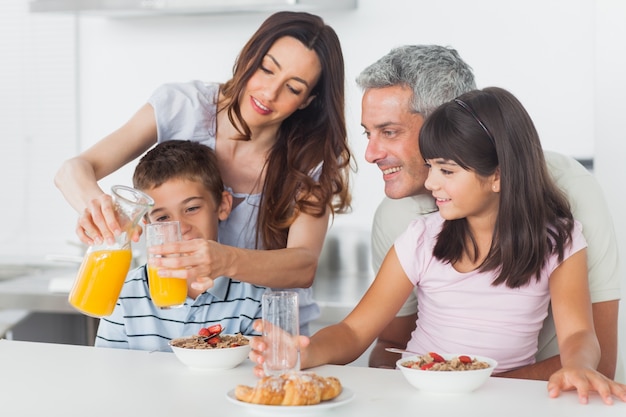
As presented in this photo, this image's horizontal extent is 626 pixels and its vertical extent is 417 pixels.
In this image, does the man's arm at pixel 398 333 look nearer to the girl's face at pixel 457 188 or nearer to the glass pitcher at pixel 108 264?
the girl's face at pixel 457 188

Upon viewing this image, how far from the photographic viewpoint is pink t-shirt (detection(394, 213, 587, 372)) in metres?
1.99

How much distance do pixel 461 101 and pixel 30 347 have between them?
1.10 m

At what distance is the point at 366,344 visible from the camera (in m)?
1.94

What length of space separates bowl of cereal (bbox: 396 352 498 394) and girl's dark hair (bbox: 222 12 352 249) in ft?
2.53

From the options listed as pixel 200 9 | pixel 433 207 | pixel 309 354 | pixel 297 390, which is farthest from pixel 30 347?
pixel 200 9

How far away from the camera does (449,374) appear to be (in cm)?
144

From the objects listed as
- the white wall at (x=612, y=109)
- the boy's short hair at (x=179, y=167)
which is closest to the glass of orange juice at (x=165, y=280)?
the boy's short hair at (x=179, y=167)

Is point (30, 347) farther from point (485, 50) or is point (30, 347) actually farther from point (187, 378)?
point (485, 50)

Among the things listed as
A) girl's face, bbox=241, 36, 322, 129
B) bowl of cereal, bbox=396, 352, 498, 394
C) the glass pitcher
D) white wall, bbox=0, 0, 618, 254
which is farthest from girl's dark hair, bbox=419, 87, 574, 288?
white wall, bbox=0, 0, 618, 254

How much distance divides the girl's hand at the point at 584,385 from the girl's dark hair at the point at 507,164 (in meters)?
0.49

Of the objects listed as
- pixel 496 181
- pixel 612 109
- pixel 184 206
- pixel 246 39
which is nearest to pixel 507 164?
pixel 496 181

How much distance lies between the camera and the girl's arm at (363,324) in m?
1.75

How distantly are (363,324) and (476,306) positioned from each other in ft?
0.91

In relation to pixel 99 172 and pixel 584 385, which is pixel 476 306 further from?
pixel 99 172
